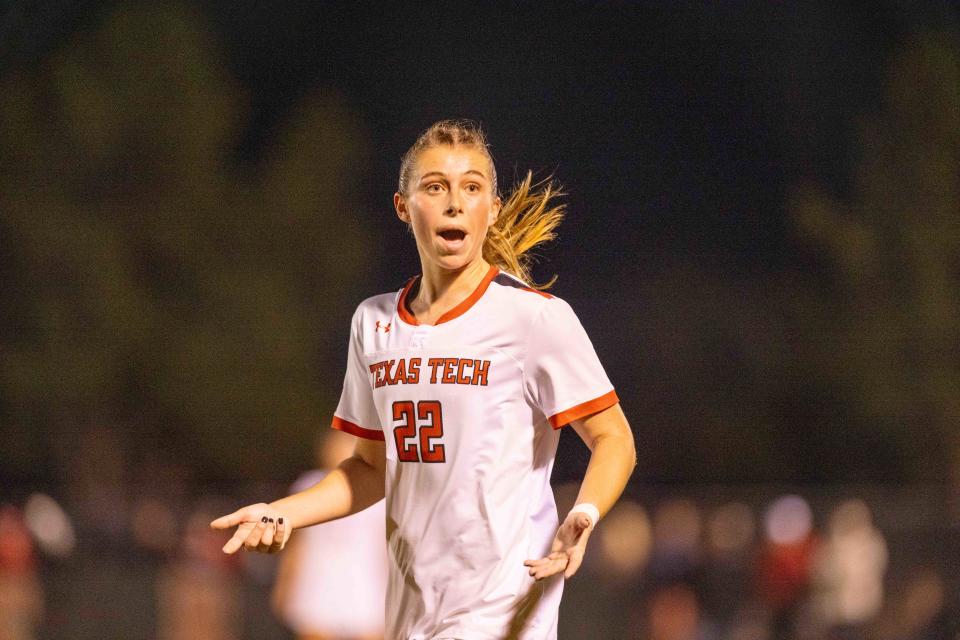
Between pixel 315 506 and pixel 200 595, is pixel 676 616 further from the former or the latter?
pixel 315 506

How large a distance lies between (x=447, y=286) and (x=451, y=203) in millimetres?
225

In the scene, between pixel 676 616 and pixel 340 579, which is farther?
pixel 676 616

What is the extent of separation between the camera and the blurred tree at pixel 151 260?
2252 centimetres

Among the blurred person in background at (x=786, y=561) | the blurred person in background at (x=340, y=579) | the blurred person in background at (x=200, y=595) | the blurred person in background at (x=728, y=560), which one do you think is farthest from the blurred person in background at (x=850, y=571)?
the blurred person in background at (x=340, y=579)

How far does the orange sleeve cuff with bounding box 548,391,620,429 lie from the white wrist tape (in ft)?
0.87

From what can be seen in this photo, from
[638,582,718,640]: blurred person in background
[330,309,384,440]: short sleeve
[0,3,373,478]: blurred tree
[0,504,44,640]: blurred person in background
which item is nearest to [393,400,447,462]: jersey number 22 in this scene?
[330,309,384,440]: short sleeve

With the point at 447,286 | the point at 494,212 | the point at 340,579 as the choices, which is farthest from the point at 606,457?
the point at 340,579

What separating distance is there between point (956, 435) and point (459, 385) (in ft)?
70.5

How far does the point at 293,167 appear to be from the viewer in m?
24.8

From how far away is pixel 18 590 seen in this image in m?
10.9

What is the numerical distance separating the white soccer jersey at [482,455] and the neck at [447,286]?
0.05 m

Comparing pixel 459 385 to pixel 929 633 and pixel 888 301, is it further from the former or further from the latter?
pixel 888 301

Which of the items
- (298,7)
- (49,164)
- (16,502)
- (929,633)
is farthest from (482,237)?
(298,7)

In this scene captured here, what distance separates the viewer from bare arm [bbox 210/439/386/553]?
10.1 ft
